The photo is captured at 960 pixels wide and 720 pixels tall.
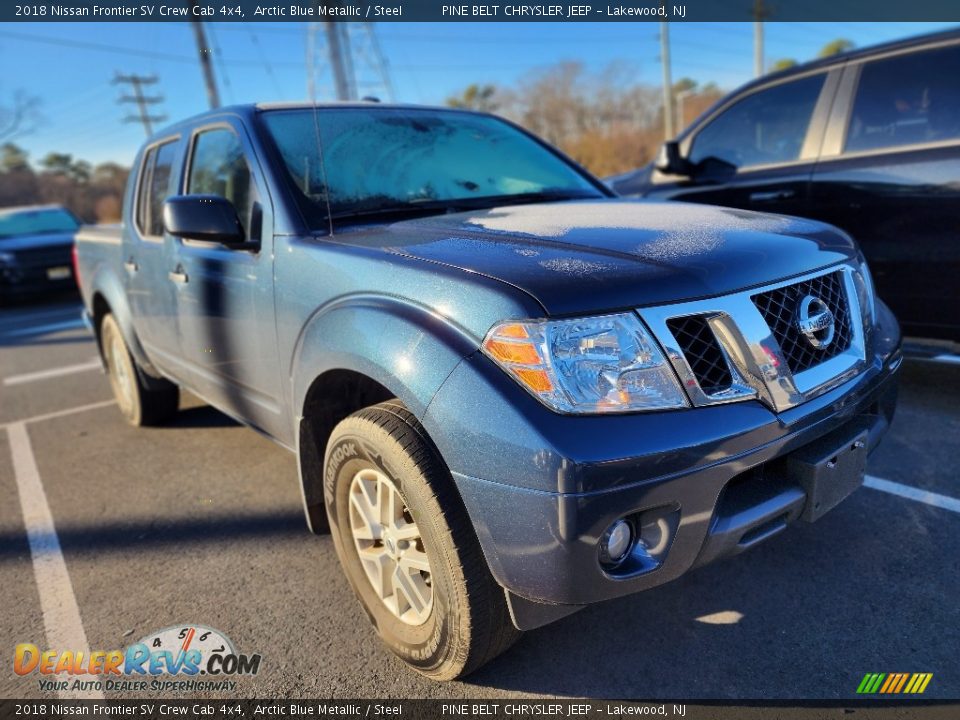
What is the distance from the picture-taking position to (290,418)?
2600 millimetres

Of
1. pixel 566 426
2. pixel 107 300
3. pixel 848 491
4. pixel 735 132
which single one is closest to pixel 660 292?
pixel 566 426

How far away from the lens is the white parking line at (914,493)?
2840mm

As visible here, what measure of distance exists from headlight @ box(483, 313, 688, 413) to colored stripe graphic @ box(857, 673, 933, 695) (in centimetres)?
102

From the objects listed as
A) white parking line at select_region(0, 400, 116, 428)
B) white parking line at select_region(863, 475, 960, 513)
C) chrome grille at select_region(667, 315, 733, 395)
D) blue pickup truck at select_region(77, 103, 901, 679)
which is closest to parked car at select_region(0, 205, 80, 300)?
white parking line at select_region(0, 400, 116, 428)

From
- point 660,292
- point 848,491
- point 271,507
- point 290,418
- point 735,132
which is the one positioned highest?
point 735,132

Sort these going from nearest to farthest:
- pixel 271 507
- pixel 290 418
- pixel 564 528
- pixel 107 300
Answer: pixel 564 528, pixel 290 418, pixel 271 507, pixel 107 300

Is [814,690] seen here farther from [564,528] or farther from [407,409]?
[407,409]

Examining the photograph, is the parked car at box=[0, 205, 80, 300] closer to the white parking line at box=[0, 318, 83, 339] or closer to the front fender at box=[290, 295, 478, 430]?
the white parking line at box=[0, 318, 83, 339]

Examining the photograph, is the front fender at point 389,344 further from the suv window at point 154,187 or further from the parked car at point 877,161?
the parked car at point 877,161

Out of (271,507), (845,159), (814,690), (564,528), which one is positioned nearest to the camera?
(564,528)

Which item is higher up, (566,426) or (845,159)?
(845,159)

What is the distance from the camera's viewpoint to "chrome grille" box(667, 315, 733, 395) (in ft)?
5.79

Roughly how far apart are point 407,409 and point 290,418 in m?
0.80

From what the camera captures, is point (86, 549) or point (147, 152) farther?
point (147, 152)
